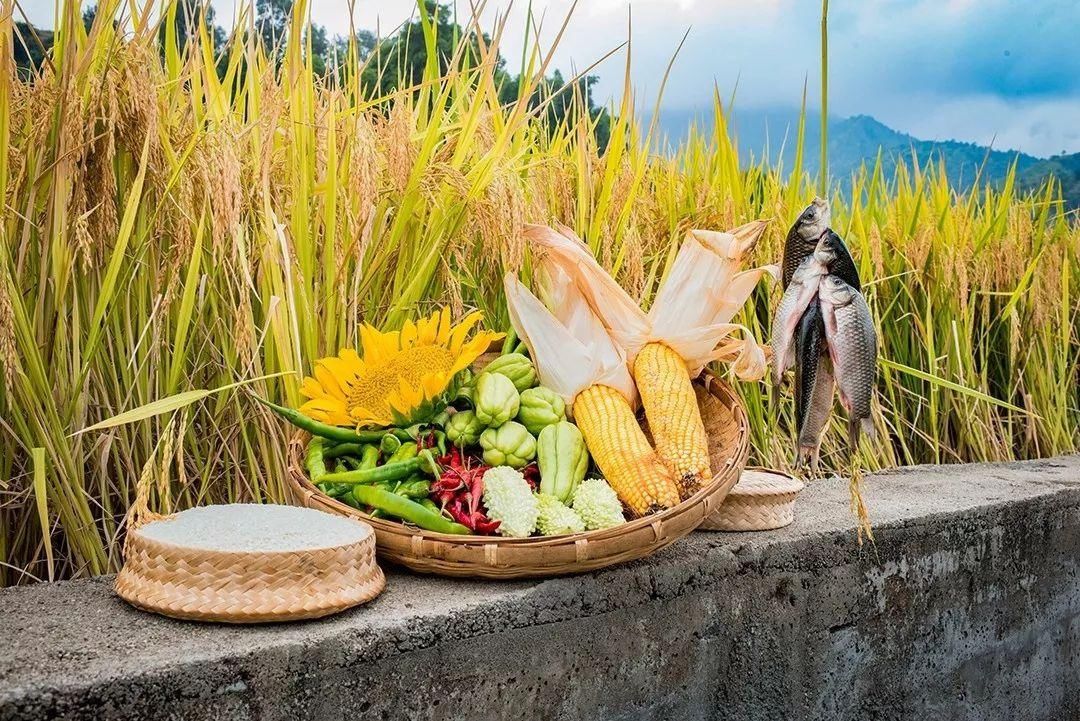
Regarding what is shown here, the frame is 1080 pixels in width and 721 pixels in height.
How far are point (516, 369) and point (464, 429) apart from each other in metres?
0.20

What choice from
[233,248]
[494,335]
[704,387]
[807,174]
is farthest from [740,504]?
[807,174]

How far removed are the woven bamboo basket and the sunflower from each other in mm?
131

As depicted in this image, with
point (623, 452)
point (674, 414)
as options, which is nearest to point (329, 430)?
point (623, 452)

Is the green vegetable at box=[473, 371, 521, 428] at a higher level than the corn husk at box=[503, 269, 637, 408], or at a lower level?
lower

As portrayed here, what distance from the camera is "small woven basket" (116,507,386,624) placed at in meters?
1.39

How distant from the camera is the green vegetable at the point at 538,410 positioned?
1896 mm

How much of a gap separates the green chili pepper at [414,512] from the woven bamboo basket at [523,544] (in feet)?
0.07

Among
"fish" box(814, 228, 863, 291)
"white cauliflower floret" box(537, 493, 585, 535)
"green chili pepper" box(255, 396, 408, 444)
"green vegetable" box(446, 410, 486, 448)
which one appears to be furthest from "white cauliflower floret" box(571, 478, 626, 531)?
"fish" box(814, 228, 863, 291)

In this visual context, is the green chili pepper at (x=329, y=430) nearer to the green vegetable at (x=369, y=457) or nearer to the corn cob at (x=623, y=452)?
the green vegetable at (x=369, y=457)

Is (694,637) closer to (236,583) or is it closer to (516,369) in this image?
(516,369)

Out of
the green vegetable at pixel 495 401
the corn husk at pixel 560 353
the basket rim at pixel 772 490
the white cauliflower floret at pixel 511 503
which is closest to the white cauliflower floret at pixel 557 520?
the white cauliflower floret at pixel 511 503

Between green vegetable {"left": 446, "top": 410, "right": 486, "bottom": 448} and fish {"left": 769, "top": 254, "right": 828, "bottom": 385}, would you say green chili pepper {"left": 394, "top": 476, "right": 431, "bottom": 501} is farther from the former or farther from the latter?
fish {"left": 769, "top": 254, "right": 828, "bottom": 385}

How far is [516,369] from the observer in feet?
6.51

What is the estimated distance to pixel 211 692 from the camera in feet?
4.17
